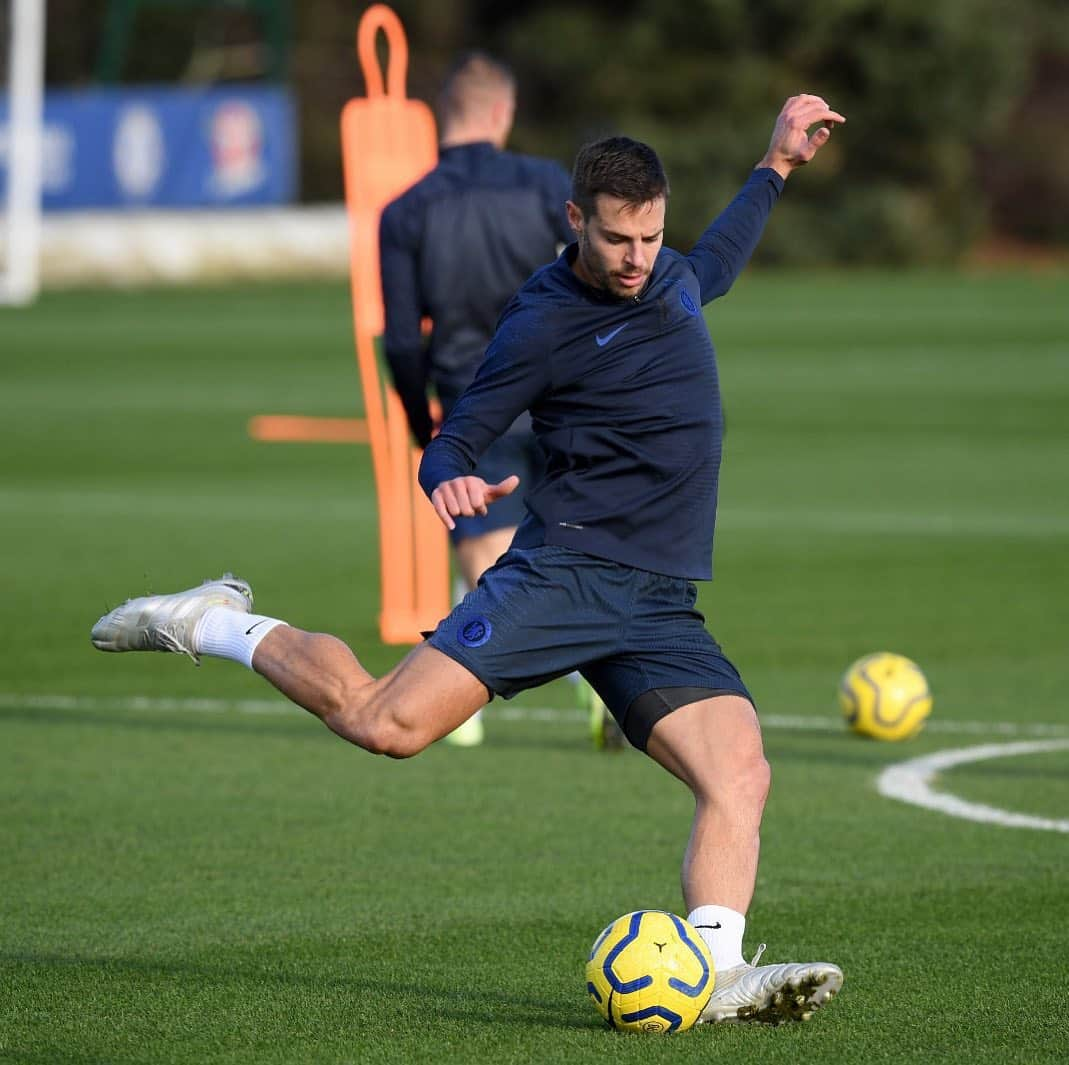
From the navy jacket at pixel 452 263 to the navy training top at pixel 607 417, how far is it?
3324mm

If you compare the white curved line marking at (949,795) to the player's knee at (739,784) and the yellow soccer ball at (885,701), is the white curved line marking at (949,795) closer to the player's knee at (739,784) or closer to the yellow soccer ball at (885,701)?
the yellow soccer ball at (885,701)

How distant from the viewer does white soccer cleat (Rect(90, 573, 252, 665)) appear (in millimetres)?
5965

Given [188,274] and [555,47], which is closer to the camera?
[188,274]

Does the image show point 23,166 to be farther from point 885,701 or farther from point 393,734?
point 393,734

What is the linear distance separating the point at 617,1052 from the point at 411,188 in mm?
4589

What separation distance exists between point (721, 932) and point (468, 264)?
4.06m

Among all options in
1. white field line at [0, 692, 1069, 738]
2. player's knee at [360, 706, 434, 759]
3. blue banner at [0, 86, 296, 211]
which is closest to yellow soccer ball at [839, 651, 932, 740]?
white field line at [0, 692, 1069, 738]

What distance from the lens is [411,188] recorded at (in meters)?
9.14

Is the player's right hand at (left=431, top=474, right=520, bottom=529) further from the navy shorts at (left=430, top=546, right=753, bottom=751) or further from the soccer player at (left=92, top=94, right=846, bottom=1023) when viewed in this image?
the navy shorts at (left=430, top=546, right=753, bottom=751)

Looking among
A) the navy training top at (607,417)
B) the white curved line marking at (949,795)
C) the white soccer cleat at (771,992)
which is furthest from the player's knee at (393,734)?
the white curved line marking at (949,795)

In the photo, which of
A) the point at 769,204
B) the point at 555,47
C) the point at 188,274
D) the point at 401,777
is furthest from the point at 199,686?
the point at 555,47

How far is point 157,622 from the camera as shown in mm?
5977

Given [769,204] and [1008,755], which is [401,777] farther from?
[769,204]

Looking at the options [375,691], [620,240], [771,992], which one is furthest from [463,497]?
[771,992]
